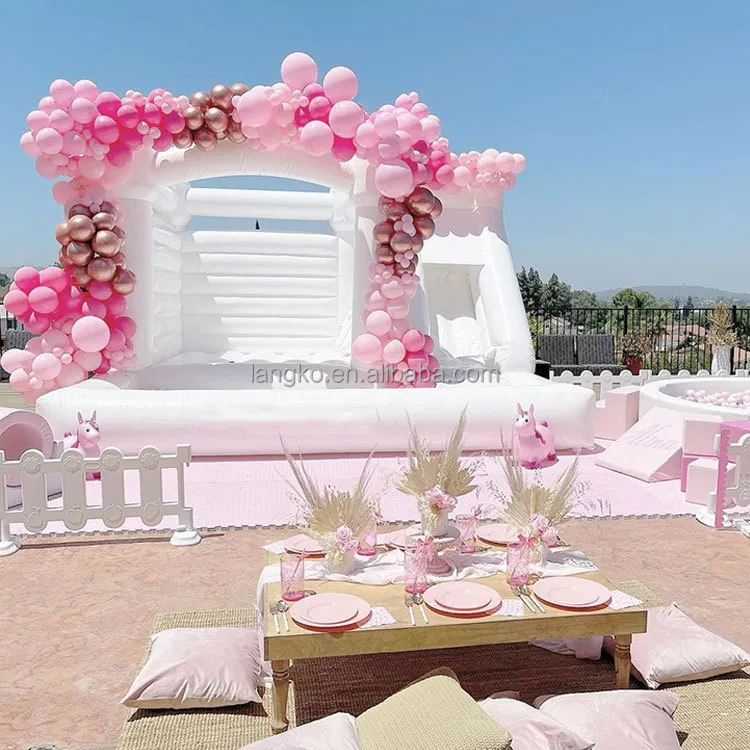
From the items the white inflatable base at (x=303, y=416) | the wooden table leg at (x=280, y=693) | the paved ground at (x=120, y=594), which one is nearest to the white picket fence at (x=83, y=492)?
the paved ground at (x=120, y=594)

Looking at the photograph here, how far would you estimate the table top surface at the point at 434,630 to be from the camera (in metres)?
2.46

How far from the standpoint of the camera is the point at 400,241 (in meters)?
7.27

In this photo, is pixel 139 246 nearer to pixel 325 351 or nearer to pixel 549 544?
pixel 325 351

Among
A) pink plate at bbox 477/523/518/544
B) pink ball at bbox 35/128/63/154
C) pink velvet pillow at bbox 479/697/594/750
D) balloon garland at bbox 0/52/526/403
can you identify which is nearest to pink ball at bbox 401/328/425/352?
balloon garland at bbox 0/52/526/403

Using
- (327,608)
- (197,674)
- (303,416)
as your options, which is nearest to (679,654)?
(327,608)

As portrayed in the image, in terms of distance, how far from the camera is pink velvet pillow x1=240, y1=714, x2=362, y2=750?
1972 millimetres

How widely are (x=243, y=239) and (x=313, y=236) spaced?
940 millimetres

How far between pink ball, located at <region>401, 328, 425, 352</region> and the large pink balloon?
289 cm

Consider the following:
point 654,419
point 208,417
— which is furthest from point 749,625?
point 208,417

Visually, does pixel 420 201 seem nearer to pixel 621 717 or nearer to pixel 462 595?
pixel 462 595

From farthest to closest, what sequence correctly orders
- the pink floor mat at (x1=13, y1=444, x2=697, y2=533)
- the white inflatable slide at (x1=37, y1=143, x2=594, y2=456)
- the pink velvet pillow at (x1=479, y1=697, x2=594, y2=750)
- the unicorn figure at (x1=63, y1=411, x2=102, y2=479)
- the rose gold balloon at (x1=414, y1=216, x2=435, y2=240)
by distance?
the rose gold balloon at (x1=414, y1=216, x2=435, y2=240), the white inflatable slide at (x1=37, y1=143, x2=594, y2=456), the unicorn figure at (x1=63, y1=411, x2=102, y2=479), the pink floor mat at (x1=13, y1=444, x2=697, y2=533), the pink velvet pillow at (x1=479, y1=697, x2=594, y2=750)

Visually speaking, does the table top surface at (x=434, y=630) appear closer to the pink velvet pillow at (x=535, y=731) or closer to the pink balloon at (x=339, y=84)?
the pink velvet pillow at (x=535, y=731)

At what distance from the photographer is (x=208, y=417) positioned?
6.05m

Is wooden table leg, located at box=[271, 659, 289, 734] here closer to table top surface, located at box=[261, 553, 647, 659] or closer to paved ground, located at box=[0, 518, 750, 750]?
table top surface, located at box=[261, 553, 647, 659]
